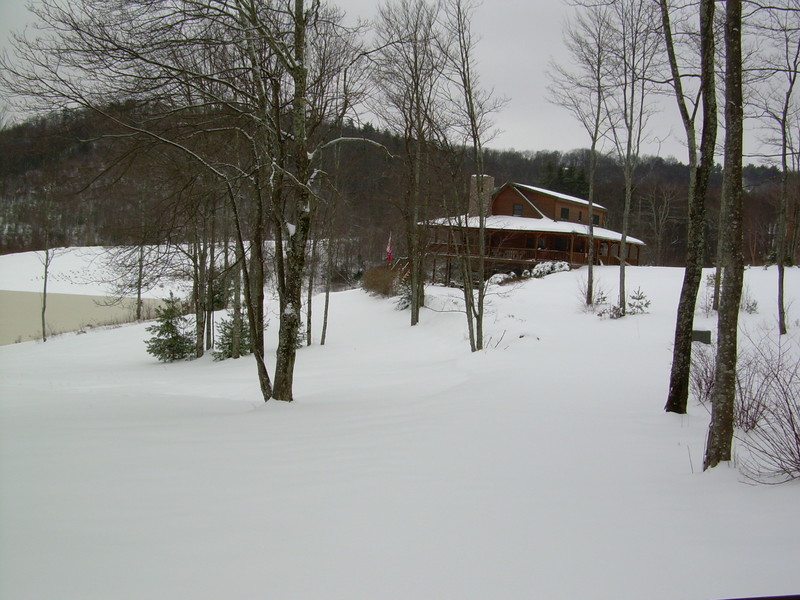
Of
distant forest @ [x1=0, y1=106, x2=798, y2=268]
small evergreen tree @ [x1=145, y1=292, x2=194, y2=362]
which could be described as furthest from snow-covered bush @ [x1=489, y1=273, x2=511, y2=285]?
small evergreen tree @ [x1=145, y1=292, x2=194, y2=362]

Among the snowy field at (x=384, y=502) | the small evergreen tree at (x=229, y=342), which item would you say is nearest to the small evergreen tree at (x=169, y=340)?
the small evergreen tree at (x=229, y=342)

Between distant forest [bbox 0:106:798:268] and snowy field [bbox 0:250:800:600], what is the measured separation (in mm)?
3132

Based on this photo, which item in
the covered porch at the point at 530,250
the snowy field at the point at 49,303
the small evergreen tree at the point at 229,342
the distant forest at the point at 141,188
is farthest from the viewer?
the covered porch at the point at 530,250

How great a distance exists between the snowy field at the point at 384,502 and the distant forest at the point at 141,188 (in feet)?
10.3

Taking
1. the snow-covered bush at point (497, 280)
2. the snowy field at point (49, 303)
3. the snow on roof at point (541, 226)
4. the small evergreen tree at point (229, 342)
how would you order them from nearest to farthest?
1. the small evergreen tree at point (229, 342)
2. the snowy field at point (49, 303)
3. the snow-covered bush at point (497, 280)
4. the snow on roof at point (541, 226)

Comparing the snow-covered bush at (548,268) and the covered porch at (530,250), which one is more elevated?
the covered porch at (530,250)

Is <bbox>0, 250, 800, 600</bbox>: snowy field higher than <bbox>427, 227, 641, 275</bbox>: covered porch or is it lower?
lower

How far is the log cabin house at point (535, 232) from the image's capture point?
1268 inches

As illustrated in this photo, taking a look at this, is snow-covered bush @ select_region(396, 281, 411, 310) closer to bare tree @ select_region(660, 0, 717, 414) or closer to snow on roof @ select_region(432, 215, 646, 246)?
snow on roof @ select_region(432, 215, 646, 246)

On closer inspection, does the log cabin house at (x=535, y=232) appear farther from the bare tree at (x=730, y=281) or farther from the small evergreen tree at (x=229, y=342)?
the bare tree at (x=730, y=281)

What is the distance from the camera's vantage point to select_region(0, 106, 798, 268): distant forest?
6.63m

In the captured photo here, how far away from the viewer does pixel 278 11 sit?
6.96m

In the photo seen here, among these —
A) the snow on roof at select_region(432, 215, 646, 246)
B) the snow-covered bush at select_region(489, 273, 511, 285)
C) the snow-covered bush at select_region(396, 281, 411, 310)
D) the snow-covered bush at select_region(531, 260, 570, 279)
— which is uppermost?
the snow on roof at select_region(432, 215, 646, 246)

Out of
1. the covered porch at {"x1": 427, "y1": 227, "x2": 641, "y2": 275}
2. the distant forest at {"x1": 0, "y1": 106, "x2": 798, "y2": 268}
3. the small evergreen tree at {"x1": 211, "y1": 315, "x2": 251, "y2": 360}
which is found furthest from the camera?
the covered porch at {"x1": 427, "y1": 227, "x2": 641, "y2": 275}
